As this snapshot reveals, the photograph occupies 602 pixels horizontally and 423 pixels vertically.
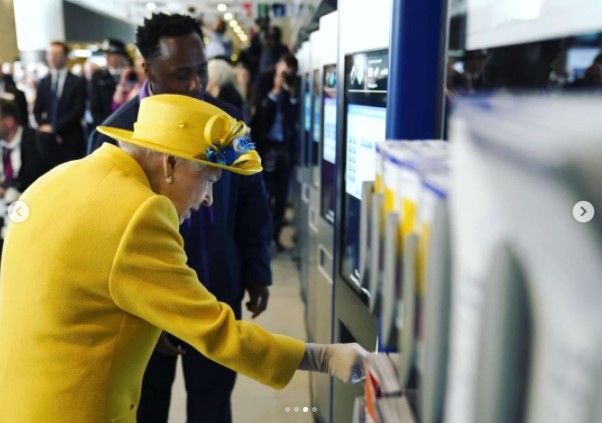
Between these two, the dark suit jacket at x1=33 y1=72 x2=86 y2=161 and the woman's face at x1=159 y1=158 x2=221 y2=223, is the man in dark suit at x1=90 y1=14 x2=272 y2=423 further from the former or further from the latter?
the dark suit jacket at x1=33 y1=72 x2=86 y2=161

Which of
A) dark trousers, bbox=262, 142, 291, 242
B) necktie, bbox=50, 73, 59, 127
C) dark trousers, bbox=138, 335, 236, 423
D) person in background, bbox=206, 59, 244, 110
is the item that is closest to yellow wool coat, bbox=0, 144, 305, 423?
dark trousers, bbox=138, 335, 236, 423

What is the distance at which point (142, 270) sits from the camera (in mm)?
1177

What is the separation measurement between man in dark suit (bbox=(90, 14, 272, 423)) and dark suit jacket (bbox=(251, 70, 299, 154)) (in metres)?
3.19

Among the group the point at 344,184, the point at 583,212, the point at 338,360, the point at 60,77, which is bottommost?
the point at 338,360

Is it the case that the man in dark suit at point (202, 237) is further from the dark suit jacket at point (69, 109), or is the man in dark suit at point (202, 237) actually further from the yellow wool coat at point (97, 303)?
the dark suit jacket at point (69, 109)

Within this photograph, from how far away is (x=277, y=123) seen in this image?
5.52 metres

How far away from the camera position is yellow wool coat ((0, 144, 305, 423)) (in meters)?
1.18

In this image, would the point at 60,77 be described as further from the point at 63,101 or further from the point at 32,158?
the point at 32,158

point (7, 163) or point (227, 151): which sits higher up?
point (227, 151)

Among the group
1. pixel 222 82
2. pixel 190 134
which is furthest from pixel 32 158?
pixel 190 134

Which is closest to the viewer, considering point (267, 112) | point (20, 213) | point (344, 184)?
point (20, 213)

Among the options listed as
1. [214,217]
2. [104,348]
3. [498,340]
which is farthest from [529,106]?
[214,217]

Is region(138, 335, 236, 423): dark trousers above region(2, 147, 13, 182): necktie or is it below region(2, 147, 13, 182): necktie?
below

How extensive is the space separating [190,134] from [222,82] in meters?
3.22
